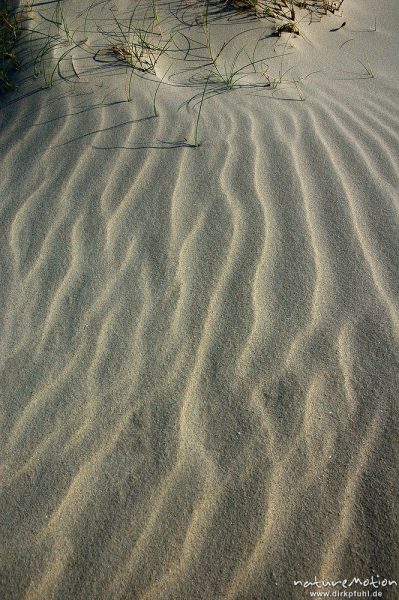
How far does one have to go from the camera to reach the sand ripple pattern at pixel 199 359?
1.63m

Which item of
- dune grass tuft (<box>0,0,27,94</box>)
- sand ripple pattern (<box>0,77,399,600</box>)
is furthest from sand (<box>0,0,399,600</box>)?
dune grass tuft (<box>0,0,27,94</box>)

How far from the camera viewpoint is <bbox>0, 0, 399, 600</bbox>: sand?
1.63 meters

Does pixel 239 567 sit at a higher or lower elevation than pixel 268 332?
lower

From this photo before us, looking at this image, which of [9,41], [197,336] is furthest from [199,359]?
[9,41]

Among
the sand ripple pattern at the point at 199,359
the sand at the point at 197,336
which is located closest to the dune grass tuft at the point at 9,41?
the sand at the point at 197,336

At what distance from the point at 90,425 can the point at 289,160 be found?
1.60 metres

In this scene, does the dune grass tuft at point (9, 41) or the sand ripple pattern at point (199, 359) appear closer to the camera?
the sand ripple pattern at point (199, 359)

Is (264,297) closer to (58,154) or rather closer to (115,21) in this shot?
(58,154)

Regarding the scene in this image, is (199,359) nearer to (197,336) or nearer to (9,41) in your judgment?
(197,336)

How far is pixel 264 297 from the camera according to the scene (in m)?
2.19

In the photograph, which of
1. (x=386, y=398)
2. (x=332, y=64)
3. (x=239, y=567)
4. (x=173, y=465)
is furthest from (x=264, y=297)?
(x=332, y=64)

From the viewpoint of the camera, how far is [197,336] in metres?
2.10

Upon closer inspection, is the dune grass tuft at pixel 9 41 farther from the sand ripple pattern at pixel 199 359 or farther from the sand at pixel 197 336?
the sand ripple pattern at pixel 199 359

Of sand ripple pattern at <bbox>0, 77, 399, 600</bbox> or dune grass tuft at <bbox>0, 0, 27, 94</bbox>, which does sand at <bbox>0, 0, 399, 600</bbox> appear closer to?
sand ripple pattern at <bbox>0, 77, 399, 600</bbox>
